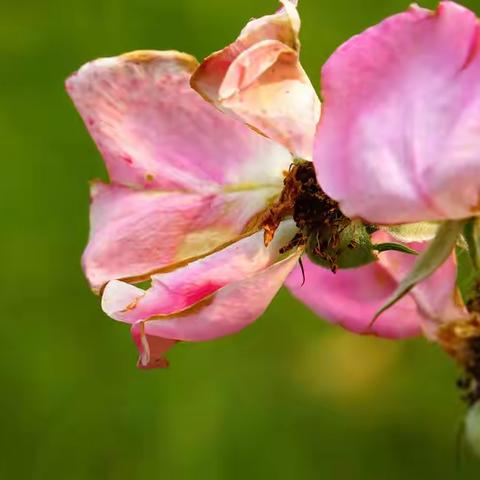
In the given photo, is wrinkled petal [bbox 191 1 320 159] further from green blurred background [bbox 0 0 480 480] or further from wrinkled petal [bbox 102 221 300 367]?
green blurred background [bbox 0 0 480 480]

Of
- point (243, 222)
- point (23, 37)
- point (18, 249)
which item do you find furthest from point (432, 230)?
point (23, 37)

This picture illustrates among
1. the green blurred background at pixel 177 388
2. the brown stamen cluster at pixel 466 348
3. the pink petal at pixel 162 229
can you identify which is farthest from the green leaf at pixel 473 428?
the green blurred background at pixel 177 388

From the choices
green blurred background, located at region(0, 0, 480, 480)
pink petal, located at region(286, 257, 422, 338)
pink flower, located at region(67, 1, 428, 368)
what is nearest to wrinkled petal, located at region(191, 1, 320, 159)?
pink flower, located at region(67, 1, 428, 368)

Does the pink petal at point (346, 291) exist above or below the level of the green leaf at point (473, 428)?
below

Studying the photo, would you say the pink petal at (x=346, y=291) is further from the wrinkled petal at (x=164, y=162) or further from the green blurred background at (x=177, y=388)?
the green blurred background at (x=177, y=388)

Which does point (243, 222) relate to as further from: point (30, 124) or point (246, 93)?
point (30, 124)

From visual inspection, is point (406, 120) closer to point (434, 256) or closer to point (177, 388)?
point (434, 256)

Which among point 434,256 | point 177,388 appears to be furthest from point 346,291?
point 177,388

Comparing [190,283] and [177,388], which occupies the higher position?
[190,283]
